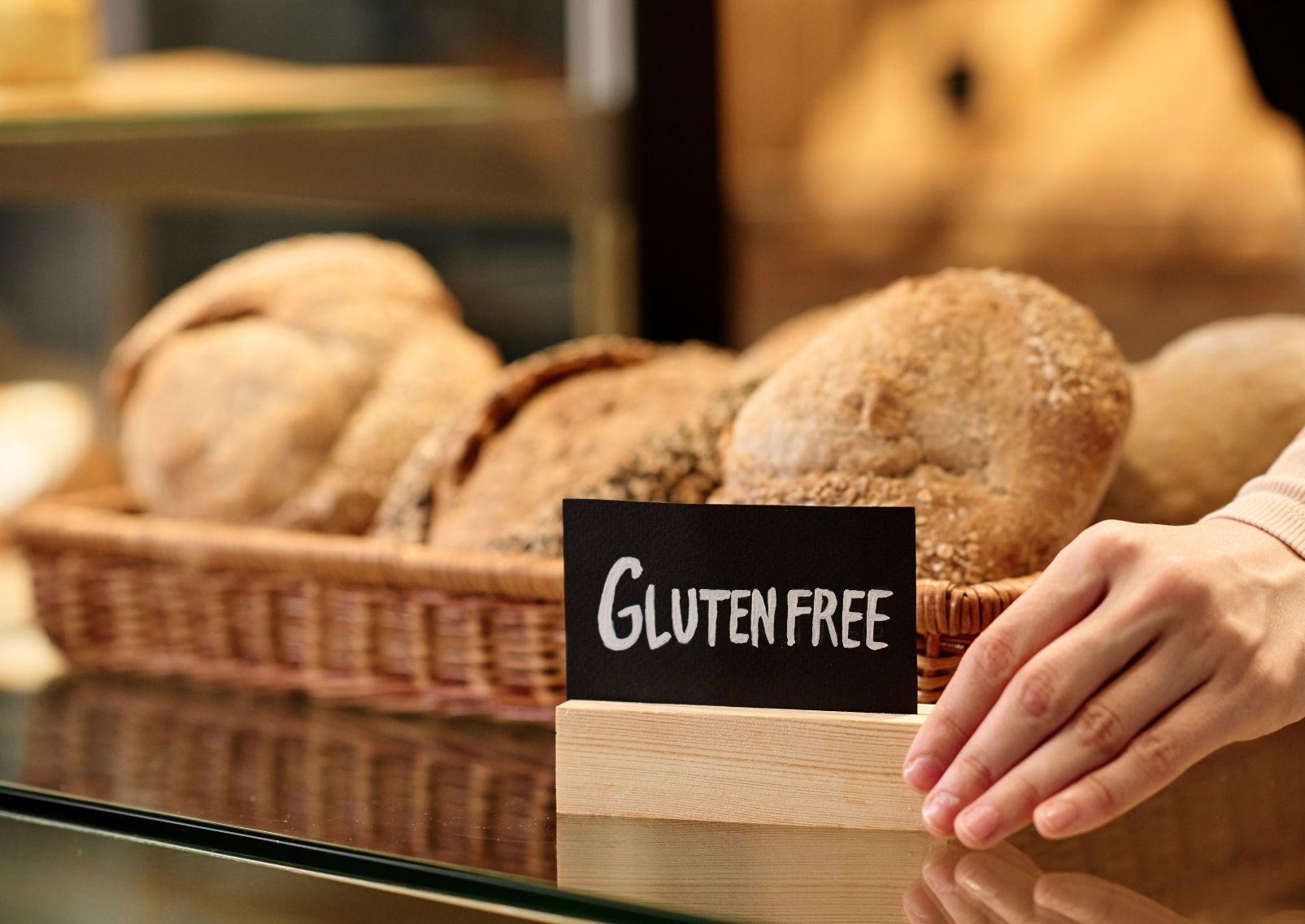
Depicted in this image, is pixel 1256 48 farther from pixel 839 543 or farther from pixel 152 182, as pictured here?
pixel 152 182

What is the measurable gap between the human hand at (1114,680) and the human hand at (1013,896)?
2 centimetres

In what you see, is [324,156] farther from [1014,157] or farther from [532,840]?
[1014,157]

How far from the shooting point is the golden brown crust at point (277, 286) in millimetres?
1318

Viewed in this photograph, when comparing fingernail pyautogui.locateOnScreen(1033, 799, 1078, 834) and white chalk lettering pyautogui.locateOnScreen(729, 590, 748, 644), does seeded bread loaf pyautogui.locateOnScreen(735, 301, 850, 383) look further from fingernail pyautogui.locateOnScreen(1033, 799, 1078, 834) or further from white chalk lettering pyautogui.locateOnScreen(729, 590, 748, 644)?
fingernail pyautogui.locateOnScreen(1033, 799, 1078, 834)

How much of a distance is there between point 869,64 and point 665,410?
6.52ft

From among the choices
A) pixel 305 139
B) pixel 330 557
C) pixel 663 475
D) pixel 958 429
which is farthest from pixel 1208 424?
pixel 305 139

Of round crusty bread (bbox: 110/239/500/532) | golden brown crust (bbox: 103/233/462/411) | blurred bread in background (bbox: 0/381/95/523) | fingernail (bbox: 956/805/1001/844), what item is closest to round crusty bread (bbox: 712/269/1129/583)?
fingernail (bbox: 956/805/1001/844)

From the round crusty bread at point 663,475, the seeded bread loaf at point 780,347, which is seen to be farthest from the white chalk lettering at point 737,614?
the seeded bread loaf at point 780,347

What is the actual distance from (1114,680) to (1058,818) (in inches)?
2.8

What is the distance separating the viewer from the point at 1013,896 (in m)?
0.64

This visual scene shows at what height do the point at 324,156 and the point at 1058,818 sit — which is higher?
the point at 324,156

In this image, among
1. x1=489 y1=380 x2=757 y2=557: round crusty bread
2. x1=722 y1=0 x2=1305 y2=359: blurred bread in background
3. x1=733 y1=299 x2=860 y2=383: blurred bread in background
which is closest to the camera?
x1=489 y1=380 x2=757 y2=557: round crusty bread

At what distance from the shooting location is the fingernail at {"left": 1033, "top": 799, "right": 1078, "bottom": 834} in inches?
24.9

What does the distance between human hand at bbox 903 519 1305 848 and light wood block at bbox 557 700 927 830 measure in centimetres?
6
